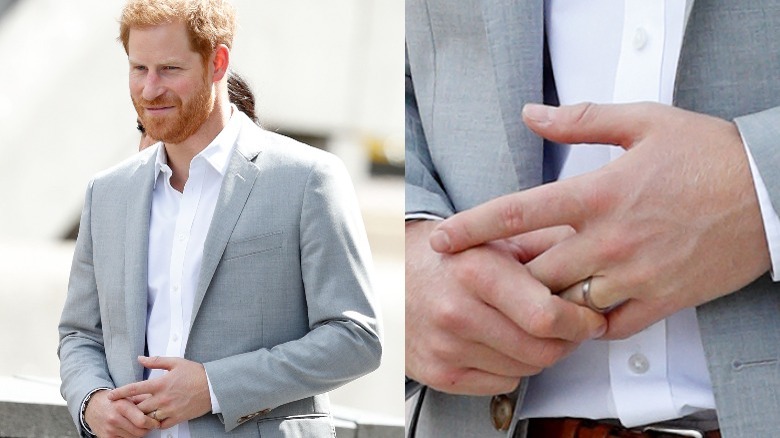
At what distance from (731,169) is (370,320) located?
0.89m

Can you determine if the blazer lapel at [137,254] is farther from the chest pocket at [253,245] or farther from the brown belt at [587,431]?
the brown belt at [587,431]

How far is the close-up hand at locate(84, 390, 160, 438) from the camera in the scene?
1400mm

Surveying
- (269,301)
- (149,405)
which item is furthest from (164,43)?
(149,405)

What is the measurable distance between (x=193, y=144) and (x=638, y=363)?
1.02m

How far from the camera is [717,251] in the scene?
0.57 metres

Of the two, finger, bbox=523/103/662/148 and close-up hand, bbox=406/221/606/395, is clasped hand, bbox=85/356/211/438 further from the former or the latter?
finger, bbox=523/103/662/148

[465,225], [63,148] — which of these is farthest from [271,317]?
[63,148]

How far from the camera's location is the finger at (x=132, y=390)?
141 centimetres

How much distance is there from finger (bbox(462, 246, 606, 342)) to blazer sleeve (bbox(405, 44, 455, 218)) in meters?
0.11

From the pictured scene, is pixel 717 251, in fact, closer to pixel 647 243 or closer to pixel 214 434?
pixel 647 243

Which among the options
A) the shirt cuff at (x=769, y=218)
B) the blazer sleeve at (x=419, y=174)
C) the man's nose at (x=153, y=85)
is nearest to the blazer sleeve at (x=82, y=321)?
the man's nose at (x=153, y=85)

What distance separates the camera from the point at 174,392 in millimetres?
1396

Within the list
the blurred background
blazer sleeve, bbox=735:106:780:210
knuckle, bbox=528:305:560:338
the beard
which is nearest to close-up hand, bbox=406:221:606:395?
knuckle, bbox=528:305:560:338

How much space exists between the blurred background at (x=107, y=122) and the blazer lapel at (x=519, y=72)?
3.41 ft
